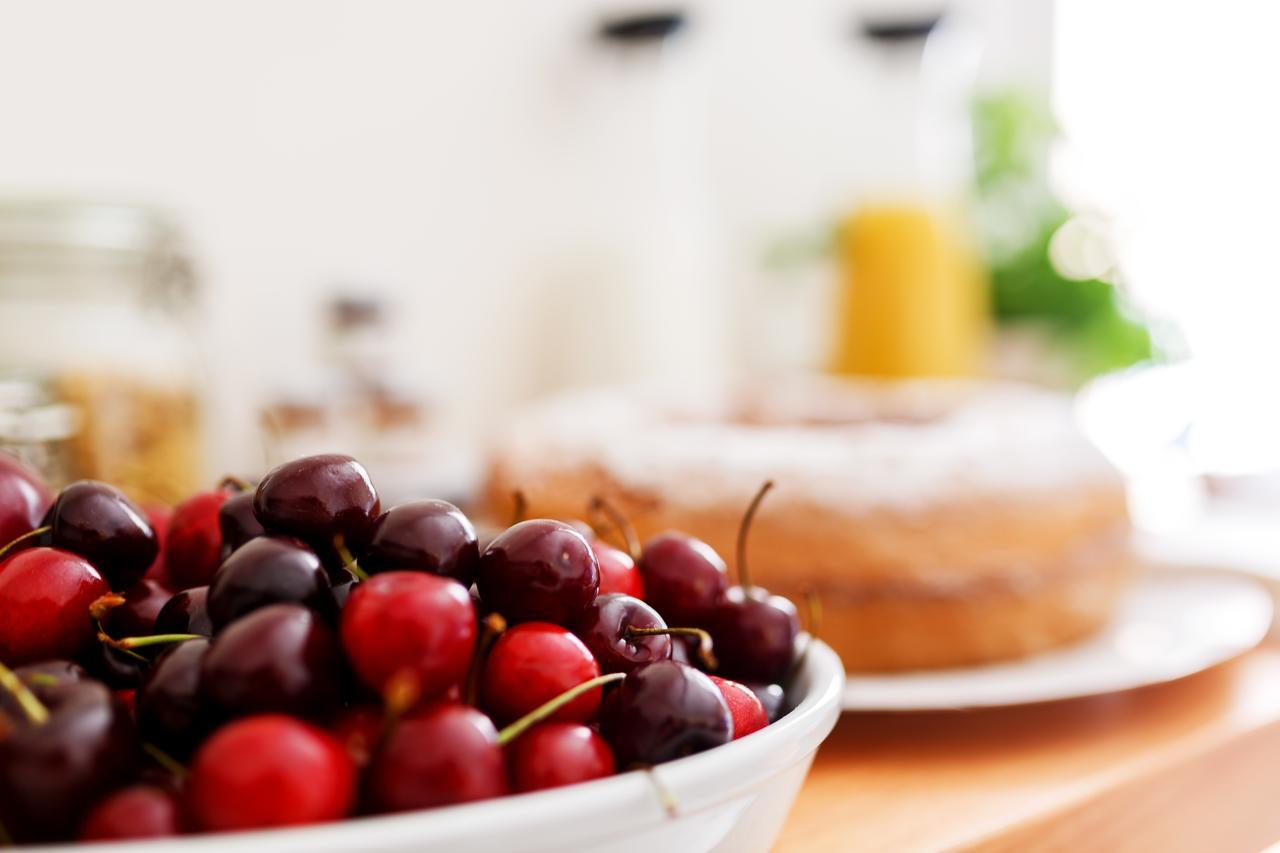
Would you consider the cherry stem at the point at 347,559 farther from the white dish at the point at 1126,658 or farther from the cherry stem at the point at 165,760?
the white dish at the point at 1126,658

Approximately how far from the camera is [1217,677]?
675 millimetres

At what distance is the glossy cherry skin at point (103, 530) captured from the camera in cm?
34

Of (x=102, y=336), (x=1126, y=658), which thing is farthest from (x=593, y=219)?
(x=1126, y=658)

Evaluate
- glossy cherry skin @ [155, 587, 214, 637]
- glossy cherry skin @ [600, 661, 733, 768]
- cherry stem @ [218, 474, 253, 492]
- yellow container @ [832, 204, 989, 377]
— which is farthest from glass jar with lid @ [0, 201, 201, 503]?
yellow container @ [832, 204, 989, 377]

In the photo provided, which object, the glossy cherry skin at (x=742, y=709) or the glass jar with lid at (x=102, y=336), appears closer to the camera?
the glossy cherry skin at (x=742, y=709)

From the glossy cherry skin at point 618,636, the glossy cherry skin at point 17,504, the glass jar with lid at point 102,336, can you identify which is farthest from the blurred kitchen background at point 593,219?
the glossy cherry skin at point 618,636

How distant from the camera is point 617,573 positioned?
0.39 metres

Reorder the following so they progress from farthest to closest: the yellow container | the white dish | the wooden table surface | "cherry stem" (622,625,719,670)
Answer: the yellow container, the white dish, the wooden table surface, "cherry stem" (622,625,719,670)

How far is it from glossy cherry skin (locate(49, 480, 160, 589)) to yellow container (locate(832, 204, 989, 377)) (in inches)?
44.9

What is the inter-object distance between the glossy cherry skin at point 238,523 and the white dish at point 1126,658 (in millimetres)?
322

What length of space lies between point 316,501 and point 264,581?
37mm

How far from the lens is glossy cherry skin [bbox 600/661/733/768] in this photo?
0.29 meters

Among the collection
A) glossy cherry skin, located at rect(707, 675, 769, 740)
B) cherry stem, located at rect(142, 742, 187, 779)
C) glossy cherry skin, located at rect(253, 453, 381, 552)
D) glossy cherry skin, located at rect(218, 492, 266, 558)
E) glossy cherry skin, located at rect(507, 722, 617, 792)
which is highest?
glossy cherry skin, located at rect(253, 453, 381, 552)

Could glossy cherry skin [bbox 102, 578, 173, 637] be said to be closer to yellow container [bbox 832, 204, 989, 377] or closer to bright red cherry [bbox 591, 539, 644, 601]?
bright red cherry [bbox 591, 539, 644, 601]
